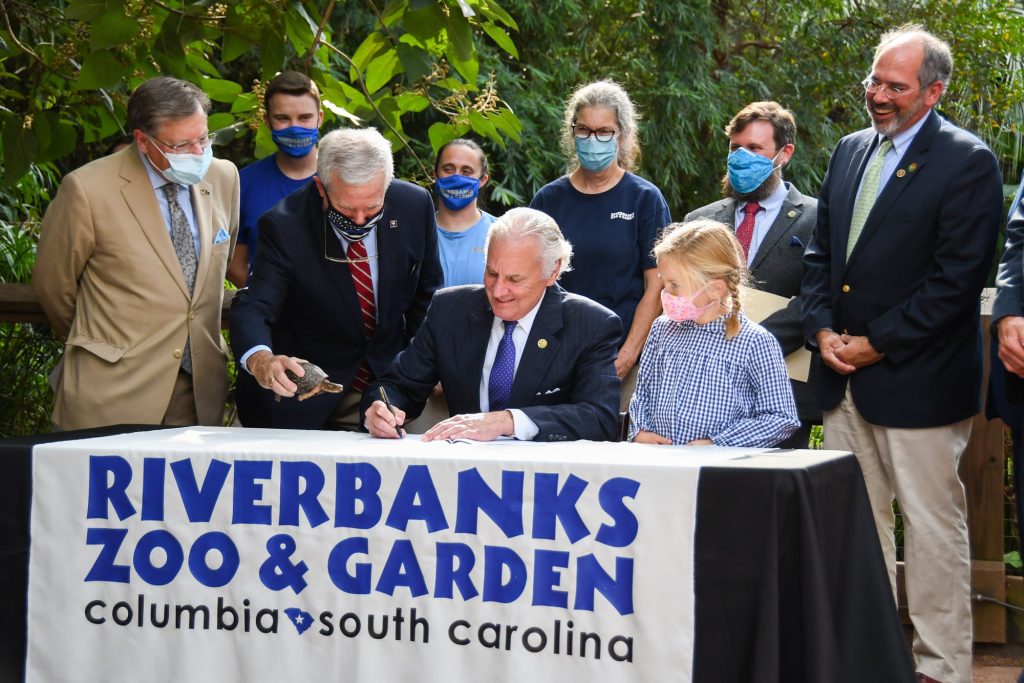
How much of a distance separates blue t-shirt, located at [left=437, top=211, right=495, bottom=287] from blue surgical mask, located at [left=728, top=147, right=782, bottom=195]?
3.29 feet

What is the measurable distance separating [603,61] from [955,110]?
3019mm

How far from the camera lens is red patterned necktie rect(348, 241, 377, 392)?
438 cm

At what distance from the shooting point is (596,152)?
4898 mm

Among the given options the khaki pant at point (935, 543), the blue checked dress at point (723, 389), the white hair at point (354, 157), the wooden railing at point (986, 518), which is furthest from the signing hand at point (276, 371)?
the khaki pant at point (935, 543)

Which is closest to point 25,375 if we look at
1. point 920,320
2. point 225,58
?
point 225,58

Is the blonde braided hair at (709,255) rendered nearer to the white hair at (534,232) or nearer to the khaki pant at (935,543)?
the white hair at (534,232)

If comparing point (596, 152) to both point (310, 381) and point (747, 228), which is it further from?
point (310, 381)

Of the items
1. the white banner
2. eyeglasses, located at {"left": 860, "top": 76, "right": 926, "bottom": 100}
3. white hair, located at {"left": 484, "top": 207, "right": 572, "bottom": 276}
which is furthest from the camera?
eyeglasses, located at {"left": 860, "top": 76, "right": 926, "bottom": 100}

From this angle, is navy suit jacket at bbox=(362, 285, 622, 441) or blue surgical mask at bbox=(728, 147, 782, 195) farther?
blue surgical mask at bbox=(728, 147, 782, 195)

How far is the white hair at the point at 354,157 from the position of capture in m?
4.11

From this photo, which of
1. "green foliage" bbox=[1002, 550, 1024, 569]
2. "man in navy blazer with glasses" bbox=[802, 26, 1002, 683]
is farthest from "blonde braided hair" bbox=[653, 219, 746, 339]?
"green foliage" bbox=[1002, 550, 1024, 569]

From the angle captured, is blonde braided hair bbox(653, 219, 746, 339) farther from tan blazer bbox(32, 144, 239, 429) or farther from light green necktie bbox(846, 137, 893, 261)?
tan blazer bbox(32, 144, 239, 429)

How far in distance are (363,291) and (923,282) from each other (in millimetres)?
1910

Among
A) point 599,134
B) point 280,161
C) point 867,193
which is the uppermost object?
point 599,134
